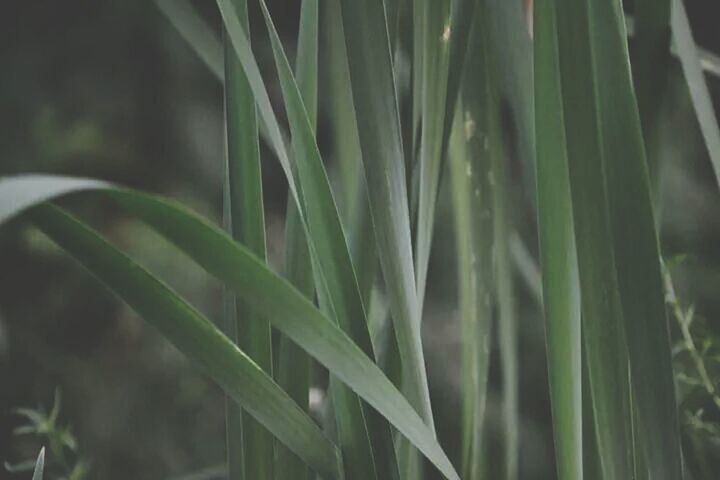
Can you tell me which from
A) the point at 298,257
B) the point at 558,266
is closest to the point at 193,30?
the point at 298,257

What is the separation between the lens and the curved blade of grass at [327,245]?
0.36m

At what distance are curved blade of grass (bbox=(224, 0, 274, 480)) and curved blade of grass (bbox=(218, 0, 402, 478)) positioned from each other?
2 centimetres

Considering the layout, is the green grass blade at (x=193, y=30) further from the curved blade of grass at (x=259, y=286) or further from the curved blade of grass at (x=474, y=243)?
the curved blade of grass at (x=259, y=286)

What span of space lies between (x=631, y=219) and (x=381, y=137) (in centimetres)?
10

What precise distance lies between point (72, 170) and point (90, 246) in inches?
23.5

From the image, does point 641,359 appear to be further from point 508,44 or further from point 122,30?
point 122,30

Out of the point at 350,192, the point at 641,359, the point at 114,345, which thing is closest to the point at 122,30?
the point at 114,345

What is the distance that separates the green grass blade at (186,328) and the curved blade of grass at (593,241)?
105 millimetres

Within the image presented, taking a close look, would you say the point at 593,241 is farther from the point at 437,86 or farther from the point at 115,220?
the point at 115,220

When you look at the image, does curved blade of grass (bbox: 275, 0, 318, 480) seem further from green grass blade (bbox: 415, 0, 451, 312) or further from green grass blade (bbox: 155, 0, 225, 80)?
green grass blade (bbox: 155, 0, 225, 80)

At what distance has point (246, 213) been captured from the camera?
1.27ft

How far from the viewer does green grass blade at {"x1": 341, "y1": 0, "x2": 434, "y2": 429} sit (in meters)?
0.36

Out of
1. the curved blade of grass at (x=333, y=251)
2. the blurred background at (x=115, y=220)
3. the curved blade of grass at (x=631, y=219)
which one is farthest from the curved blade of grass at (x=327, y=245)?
the blurred background at (x=115, y=220)

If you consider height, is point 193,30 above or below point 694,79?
above
